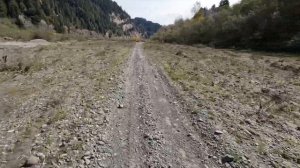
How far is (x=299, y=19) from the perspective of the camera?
219 ft

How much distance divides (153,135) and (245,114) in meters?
5.64

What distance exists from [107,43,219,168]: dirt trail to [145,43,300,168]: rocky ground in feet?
2.08

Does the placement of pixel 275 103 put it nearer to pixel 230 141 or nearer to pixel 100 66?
pixel 230 141

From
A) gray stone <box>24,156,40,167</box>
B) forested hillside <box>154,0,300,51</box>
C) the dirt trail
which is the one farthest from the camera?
forested hillside <box>154,0,300,51</box>

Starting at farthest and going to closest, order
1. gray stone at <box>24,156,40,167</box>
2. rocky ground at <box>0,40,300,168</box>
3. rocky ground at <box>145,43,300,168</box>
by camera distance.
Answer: rocky ground at <box>145,43,300,168</box>
rocky ground at <box>0,40,300,168</box>
gray stone at <box>24,156,40,167</box>

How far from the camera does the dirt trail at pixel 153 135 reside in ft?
37.6

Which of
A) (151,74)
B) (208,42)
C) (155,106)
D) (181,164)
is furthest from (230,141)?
(208,42)

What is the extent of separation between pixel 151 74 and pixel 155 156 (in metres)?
17.0

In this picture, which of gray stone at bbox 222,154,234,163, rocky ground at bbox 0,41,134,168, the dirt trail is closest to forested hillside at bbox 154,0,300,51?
rocky ground at bbox 0,41,134,168

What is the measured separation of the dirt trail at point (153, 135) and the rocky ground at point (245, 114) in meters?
0.63

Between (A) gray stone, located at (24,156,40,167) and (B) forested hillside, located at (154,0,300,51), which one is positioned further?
(B) forested hillside, located at (154,0,300,51)

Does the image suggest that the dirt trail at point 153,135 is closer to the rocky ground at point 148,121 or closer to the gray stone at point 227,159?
the rocky ground at point 148,121

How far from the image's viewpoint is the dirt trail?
11445mm

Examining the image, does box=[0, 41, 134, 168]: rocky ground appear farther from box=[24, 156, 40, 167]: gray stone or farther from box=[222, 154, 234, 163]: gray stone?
box=[222, 154, 234, 163]: gray stone
